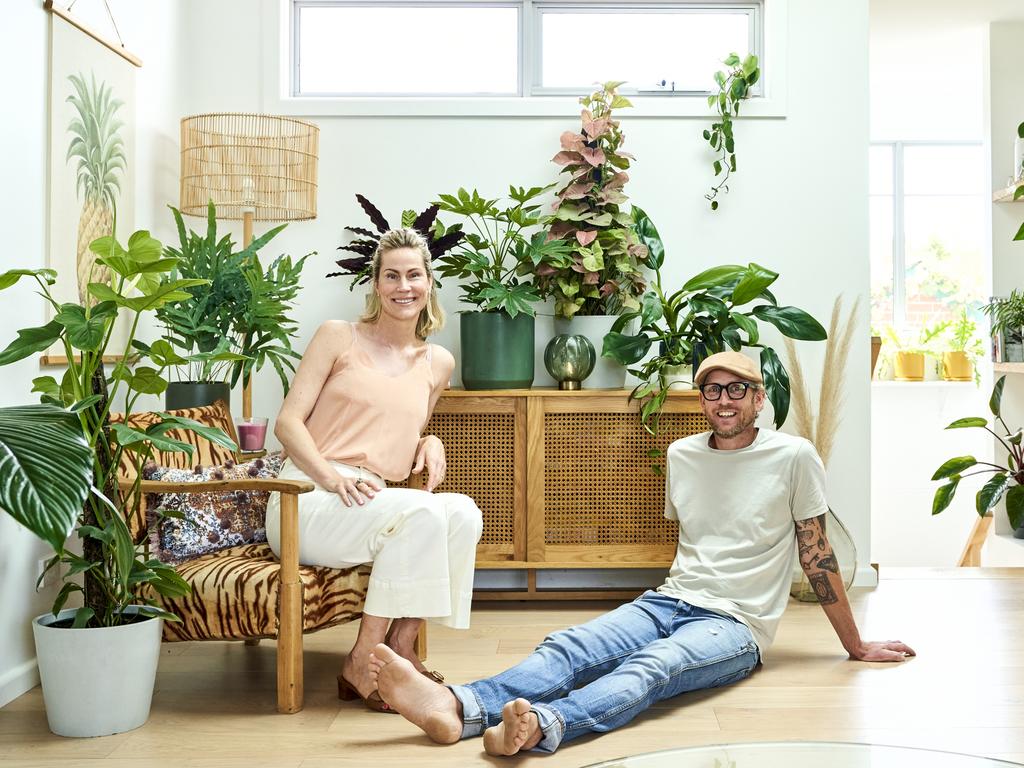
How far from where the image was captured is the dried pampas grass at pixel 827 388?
156 inches

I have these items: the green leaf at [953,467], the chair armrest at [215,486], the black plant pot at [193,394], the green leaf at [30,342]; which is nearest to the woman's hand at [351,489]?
the chair armrest at [215,486]

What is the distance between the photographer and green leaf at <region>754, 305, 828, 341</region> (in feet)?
11.8

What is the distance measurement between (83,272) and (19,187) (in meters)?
0.42

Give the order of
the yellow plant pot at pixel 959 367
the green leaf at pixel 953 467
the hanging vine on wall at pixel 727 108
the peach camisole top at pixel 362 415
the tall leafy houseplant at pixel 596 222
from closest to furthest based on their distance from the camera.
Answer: the peach camisole top at pixel 362 415, the tall leafy houseplant at pixel 596 222, the hanging vine on wall at pixel 727 108, the green leaf at pixel 953 467, the yellow plant pot at pixel 959 367

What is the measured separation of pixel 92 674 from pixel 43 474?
801 mm

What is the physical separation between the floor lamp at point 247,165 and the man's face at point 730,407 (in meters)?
1.68

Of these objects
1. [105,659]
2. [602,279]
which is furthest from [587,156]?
[105,659]

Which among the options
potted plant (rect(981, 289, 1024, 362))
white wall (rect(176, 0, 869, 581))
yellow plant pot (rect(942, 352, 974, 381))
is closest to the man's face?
white wall (rect(176, 0, 869, 581))

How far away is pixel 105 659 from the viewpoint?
228cm

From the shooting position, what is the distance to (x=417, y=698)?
2.24m

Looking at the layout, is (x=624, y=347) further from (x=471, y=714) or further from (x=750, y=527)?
(x=471, y=714)

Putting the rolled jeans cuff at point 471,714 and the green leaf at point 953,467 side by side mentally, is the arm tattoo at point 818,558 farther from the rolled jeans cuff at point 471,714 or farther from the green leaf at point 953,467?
the green leaf at point 953,467

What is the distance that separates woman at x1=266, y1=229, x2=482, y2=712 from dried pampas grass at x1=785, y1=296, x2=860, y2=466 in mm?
1578

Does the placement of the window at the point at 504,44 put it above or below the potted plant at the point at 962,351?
above
